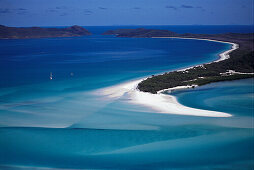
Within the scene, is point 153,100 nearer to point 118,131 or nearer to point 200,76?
point 118,131

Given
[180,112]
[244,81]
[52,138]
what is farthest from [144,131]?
[244,81]

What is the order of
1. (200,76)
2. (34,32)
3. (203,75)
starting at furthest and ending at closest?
1. (34,32)
2. (203,75)
3. (200,76)

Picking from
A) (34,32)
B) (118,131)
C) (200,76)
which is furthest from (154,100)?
(34,32)

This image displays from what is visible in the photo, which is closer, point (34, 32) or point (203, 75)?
point (203, 75)

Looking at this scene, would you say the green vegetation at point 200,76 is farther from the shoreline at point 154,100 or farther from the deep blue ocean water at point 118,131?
the deep blue ocean water at point 118,131

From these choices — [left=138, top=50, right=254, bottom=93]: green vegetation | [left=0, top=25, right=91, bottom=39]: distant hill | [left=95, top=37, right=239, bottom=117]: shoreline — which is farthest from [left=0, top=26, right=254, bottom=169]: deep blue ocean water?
[left=0, top=25, right=91, bottom=39]: distant hill

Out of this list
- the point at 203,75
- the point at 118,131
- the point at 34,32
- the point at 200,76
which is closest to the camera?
the point at 118,131

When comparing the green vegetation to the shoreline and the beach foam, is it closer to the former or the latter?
the shoreline

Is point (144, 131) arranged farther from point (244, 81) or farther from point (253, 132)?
point (244, 81)
